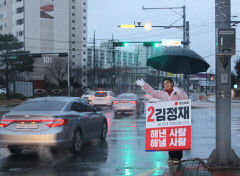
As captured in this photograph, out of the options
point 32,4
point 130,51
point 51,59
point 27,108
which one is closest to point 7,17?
point 32,4

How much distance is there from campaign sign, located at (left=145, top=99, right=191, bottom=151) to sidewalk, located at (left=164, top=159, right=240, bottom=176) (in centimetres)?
47

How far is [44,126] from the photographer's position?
28.1 feet

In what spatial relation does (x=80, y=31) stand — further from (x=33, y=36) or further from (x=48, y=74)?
(x=48, y=74)

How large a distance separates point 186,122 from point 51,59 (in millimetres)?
89517

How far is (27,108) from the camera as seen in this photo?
368 inches

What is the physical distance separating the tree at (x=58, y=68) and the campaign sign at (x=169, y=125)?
79.2 meters

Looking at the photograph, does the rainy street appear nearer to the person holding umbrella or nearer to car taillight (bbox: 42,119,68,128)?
the person holding umbrella

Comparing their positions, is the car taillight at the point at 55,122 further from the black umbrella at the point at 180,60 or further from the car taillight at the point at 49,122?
the black umbrella at the point at 180,60

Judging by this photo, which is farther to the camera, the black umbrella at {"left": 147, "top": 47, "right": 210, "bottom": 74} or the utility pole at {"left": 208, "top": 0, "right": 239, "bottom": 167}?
the black umbrella at {"left": 147, "top": 47, "right": 210, "bottom": 74}

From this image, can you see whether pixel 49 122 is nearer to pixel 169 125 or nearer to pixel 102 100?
pixel 169 125

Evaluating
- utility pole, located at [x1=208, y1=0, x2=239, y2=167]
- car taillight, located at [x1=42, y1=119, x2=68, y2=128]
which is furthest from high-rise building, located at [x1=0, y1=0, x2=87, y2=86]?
utility pole, located at [x1=208, y1=0, x2=239, y2=167]

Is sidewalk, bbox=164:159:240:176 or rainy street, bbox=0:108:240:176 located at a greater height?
sidewalk, bbox=164:159:240:176

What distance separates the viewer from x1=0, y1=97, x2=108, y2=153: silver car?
8.50 metres

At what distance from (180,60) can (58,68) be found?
265 ft
